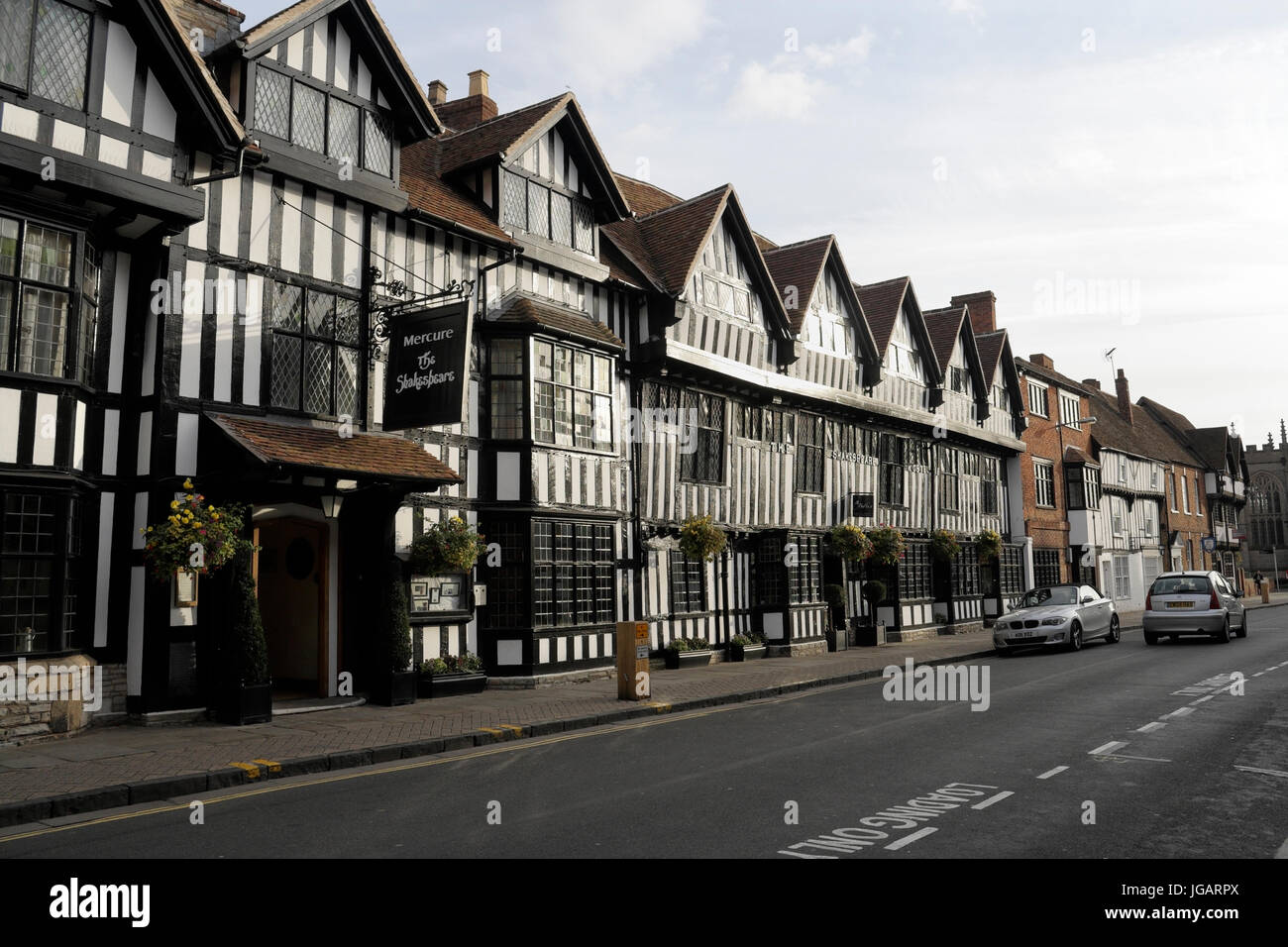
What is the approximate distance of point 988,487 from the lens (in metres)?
35.7

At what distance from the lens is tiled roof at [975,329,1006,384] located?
117 ft

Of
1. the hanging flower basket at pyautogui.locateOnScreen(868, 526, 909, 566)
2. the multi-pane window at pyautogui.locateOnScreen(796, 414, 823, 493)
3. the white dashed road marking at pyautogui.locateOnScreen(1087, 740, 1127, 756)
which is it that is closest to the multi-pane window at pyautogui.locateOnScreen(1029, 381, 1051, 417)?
the hanging flower basket at pyautogui.locateOnScreen(868, 526, 909, 566)

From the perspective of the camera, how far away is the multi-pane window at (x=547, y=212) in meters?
17.5

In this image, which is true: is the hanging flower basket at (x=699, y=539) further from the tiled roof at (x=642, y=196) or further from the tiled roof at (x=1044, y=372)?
the tiled roof at (x=1044, y=372)

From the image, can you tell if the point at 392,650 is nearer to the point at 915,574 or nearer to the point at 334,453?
the point at 334,453

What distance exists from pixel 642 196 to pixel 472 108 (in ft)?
17.1

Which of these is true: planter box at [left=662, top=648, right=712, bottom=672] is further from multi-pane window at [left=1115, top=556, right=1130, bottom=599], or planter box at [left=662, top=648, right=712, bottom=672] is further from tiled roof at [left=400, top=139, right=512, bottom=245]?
multi-pane window at [left=1115, top=556, right=1130, bottom=599]

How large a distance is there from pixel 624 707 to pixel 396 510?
4553mm

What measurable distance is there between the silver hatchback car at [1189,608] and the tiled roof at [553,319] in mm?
14698

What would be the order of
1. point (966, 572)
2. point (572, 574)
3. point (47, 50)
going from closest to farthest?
point (47, 50), point (572, 574), point (966, 572)

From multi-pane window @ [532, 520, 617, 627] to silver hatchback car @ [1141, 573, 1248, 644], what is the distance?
527 inches

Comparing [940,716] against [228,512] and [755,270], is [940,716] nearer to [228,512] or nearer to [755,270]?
[228,512]

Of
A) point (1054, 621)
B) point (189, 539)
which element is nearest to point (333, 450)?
point (189, 539)
